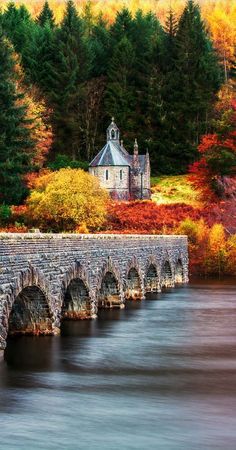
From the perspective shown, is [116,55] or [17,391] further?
[116,55]

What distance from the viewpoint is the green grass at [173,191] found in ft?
299

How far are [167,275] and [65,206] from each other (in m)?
12.8

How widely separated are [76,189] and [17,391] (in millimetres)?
47992

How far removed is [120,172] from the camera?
95.9m

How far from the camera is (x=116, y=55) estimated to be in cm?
10819

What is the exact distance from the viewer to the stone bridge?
23359 millimetres

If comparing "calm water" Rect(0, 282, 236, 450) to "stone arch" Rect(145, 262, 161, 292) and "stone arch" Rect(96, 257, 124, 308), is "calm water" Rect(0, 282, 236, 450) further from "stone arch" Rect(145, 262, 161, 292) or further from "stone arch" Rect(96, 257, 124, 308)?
"stone arch" Rect(145, 262, 161, 292)

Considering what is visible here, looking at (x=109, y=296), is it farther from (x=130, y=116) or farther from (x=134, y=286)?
(x=130, y=116)

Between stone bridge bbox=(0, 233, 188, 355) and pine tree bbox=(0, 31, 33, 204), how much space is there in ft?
80.0

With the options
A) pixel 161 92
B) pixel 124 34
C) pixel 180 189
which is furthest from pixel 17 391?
pixel 124 34

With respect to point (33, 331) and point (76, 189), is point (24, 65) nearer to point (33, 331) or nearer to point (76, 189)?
point (76, 189)

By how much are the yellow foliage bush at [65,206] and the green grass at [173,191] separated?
21.0 m

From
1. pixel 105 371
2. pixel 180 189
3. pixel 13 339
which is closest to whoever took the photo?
pixel 105 371

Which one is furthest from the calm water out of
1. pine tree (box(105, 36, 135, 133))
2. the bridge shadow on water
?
pine tree (box(105, 36, 135, 133))
